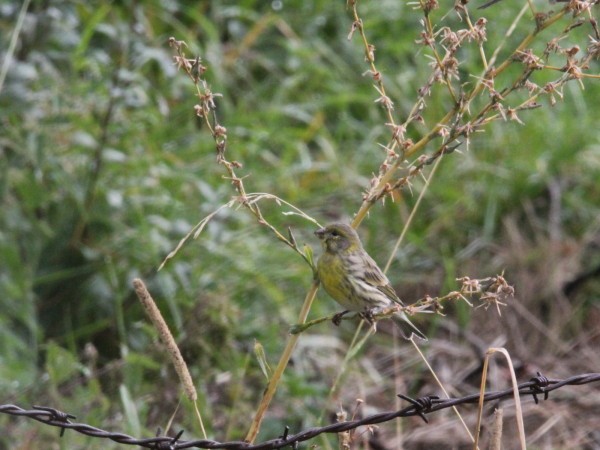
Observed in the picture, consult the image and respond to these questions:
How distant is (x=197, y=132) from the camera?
5559mm

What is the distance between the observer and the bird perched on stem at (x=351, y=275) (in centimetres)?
295

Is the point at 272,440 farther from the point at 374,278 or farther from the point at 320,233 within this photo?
the point at 374,278

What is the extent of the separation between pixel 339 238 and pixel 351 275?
0.11 metres

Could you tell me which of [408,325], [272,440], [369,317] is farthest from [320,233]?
[272,440]

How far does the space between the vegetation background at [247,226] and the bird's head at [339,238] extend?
2.85 ft

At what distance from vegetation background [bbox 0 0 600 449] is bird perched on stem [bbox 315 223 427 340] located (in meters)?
0.80

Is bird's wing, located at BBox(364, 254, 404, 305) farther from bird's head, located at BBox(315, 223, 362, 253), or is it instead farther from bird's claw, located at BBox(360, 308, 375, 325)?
bird's claw, located at BBox(360, 308, 375, 325)

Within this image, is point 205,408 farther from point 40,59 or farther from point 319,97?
point 319,97

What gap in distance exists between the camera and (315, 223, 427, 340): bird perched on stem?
295 cm

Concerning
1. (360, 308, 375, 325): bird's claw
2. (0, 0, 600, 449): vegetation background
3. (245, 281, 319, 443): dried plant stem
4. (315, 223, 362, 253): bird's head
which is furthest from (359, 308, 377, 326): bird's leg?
(0, 0, 600, 449): vegetation background

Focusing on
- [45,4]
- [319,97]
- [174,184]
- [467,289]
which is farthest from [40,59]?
[467,289]

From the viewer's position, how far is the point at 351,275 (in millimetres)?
3023

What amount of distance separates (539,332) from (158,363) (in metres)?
2.46

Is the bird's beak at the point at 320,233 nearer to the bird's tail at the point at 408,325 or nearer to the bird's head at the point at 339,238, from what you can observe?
the bird's head at the point at 339,238
